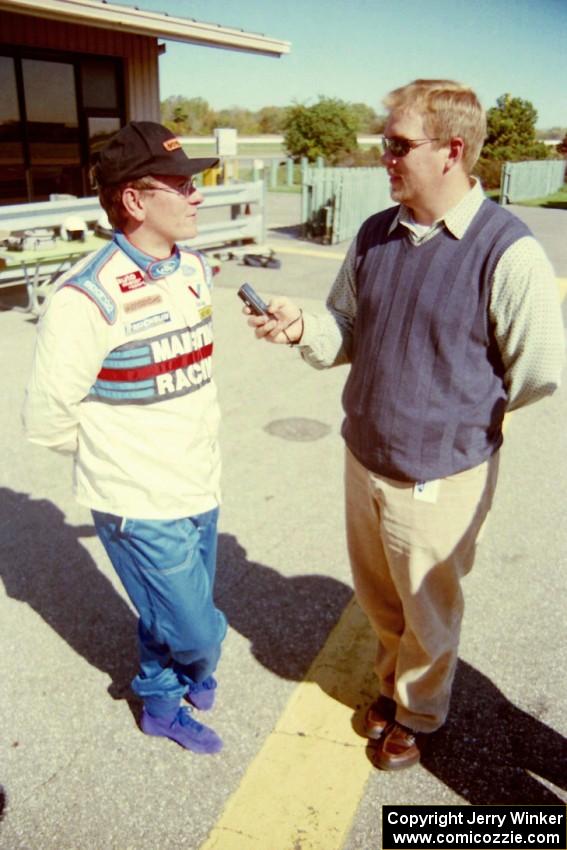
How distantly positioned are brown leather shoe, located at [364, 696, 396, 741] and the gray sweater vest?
987 millimetres

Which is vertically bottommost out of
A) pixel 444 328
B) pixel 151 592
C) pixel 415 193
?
pixel 151 592

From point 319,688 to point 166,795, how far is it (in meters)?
0.76

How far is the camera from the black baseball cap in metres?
2.14

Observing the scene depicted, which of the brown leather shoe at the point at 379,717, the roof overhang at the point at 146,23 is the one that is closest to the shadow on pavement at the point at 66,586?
the brown leather shoe at the point at 379,717

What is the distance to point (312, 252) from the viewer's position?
45.2 ft

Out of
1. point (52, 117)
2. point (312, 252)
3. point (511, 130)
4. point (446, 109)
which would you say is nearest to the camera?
point (446, 109)

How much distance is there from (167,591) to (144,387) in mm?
658

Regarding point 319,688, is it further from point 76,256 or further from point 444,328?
point 76,256

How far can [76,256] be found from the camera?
30.1 feet

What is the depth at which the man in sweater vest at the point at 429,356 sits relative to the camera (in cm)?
205

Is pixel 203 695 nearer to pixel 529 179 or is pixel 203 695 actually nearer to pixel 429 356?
pixel 429 356

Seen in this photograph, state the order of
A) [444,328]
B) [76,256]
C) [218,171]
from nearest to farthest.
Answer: [444,328], [76,256], [218,171]

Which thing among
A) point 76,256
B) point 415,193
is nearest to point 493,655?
point 415,193

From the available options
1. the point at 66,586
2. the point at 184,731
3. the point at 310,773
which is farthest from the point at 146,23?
the point at 310,773
